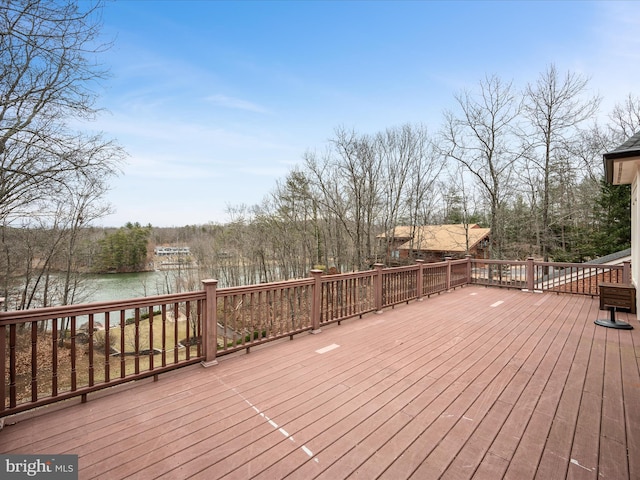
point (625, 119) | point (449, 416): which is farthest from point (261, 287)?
point (625, 119)

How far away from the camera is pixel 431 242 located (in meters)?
19.3

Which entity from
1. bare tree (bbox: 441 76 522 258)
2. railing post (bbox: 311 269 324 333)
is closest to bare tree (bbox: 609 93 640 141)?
bare tree (bbox: 441 76 522 258)

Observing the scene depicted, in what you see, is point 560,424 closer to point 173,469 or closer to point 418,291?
point 173,469

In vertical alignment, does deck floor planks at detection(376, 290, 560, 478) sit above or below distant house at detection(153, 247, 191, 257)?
below

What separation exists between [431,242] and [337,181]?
8.46m

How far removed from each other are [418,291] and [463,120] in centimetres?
1010

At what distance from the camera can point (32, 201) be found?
7.46m

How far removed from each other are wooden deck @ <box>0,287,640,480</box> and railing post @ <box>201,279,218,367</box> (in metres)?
0.15

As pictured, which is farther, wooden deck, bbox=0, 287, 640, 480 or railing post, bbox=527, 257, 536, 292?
railing post, bbox=527, 257, 536, 292

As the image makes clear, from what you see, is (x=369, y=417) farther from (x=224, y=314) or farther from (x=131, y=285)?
(x=131, y=285)

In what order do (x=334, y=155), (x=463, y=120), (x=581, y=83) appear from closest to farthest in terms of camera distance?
(x=581, y=83) → (x=463, y=120) → (x=334, y=155)

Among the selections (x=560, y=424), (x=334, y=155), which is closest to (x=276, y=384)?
(x=560, y=424)

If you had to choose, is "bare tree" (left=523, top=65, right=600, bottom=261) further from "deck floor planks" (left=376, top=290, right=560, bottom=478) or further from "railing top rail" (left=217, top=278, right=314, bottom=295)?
"railing top rail" (left=217, top=278, right=314, bottom=295)

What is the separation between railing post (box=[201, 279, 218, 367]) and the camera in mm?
3201
